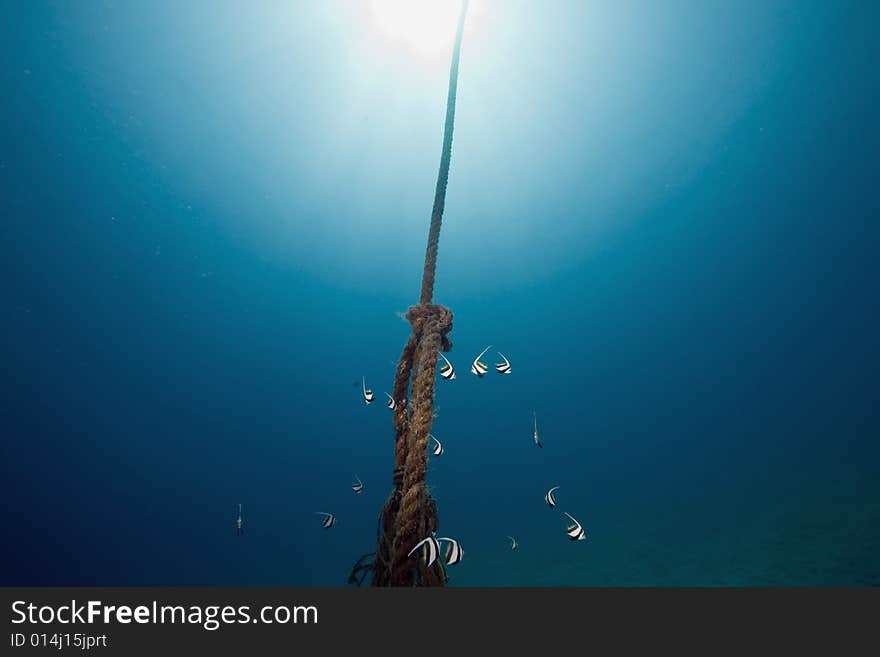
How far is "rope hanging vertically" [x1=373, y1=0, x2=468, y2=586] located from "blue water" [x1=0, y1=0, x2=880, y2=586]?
2565mm

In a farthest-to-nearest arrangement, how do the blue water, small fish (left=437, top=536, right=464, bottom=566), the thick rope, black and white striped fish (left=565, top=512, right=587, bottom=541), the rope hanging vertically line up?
the blue water < black and white striped fish (left=565, top=512, right=587, bottom=541) < the thick rope < small fish (left=437, top=536, right=464, bottom=566) < the rope hanging vertically

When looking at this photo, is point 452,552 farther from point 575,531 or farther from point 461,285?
point 461,285

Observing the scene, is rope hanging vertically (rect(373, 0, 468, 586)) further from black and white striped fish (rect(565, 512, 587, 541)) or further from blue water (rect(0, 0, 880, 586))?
blue water (rect(0, 0, 880, 586))

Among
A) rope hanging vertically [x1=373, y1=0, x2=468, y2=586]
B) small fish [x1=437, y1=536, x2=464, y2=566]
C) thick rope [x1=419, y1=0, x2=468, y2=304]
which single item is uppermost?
thick rope [x1=419, y1=0, x2=468, y2=304]

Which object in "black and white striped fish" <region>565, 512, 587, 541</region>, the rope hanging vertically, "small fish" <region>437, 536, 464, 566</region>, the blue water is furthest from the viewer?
the blue water

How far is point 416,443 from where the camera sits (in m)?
1.74

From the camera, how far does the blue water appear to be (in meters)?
13.2

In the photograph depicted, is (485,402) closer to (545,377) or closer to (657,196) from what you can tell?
(545,377)

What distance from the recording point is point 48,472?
94.2 feet

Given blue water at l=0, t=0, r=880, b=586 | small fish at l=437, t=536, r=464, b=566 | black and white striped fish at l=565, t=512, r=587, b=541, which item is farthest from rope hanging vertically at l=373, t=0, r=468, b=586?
blue water at l=0, t=0, r=880, b=586

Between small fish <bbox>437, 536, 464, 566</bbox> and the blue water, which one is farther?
the blue water

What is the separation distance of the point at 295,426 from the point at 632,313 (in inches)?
1354

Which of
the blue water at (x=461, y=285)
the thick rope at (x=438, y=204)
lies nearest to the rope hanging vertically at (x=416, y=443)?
the thick rope at (x=438, y=204)

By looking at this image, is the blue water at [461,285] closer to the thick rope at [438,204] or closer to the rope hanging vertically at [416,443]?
the rope hanging vertically at [416,443]
